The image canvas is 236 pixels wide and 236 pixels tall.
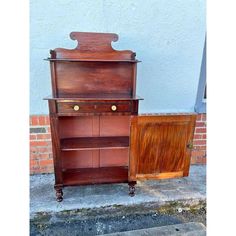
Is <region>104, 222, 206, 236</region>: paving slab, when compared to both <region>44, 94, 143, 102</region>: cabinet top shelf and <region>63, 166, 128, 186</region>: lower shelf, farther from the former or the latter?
<region>44, 94, 143, 102</region>: cabinet top shelf

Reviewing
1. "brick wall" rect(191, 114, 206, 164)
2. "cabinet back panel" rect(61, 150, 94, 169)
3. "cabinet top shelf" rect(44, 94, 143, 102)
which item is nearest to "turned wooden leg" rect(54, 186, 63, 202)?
"cabinet back panel" rect(61, 150, 94, 169)

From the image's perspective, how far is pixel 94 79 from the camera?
1.88 meters

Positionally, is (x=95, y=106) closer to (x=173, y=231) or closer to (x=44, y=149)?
(x=44, y=149)

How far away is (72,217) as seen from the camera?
1867mm

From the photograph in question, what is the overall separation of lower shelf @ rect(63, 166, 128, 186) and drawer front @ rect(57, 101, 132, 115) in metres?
0.65

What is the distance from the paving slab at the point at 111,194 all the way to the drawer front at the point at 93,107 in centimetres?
85

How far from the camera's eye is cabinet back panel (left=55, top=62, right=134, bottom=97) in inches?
72.0

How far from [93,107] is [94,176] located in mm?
698

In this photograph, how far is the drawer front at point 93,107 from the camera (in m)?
1.72

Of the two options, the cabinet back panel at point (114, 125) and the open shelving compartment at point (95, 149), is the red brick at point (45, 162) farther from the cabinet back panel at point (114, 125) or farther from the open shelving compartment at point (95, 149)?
the cabinet back panel at point (114, 125)

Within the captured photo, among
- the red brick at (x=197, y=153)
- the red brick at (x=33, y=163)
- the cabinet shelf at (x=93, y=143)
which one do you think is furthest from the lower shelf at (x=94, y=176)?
the red brick at (x=197, y=153)
